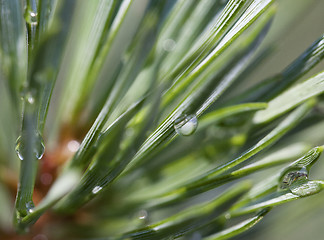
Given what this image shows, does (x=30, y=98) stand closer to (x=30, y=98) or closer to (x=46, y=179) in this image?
(x=30, y=98)

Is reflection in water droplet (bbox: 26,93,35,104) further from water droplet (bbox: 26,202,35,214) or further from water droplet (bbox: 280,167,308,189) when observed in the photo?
water droplet (bbox: 280,167,308,189)

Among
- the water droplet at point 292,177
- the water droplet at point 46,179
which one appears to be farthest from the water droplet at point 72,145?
the water droplet at point 292,177

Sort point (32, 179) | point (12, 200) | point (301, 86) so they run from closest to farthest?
Result: point (32, 179)
point (301, 86)
point (12, 200)

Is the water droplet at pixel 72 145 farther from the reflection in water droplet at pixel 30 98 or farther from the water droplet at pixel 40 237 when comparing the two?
the reflection in water droplet at pixel 30 98

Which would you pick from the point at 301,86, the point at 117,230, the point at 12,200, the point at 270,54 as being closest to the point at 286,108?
the point at 301,86

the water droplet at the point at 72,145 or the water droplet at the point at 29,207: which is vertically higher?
the water droplet at the point at 72,145

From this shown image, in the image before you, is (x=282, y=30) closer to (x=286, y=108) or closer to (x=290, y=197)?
(x=286, y=108)
